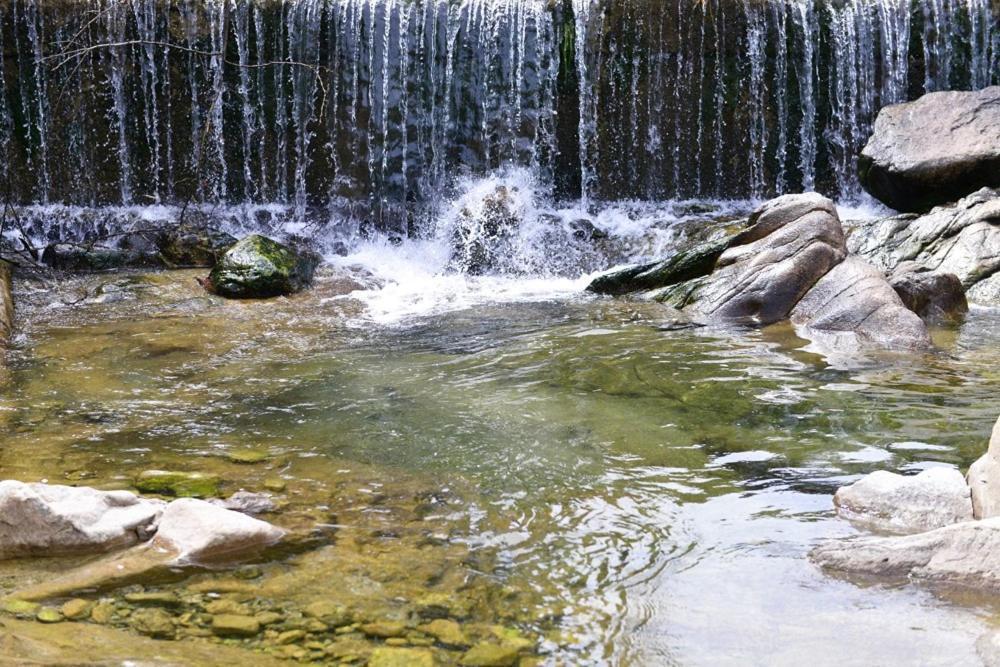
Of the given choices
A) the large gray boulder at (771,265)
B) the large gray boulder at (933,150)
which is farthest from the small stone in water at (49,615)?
the large gray boulder at (933,150)

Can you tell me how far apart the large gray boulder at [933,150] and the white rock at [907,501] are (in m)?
8.99

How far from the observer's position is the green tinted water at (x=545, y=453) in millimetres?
3412

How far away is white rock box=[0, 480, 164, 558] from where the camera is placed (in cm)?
377

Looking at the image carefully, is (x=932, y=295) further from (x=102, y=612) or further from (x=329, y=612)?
(x=102, y=612)

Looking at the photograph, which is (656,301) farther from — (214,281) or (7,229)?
(7,229)

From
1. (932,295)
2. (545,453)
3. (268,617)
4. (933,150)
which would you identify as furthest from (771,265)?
(268,617)

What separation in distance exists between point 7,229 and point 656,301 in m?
8.29

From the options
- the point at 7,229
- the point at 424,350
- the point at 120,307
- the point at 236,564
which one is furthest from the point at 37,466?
the point at 7,229

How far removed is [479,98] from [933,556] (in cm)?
1157

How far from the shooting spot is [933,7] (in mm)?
14328

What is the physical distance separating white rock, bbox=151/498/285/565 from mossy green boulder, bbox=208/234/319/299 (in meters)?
6.70

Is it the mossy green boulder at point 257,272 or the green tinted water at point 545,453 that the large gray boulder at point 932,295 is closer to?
the green tinted water at point 545,453

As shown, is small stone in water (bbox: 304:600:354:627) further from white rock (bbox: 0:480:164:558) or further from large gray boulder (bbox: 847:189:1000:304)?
large gray boulder (bbox: 847:189:1000:304)

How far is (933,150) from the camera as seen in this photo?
489 inches
